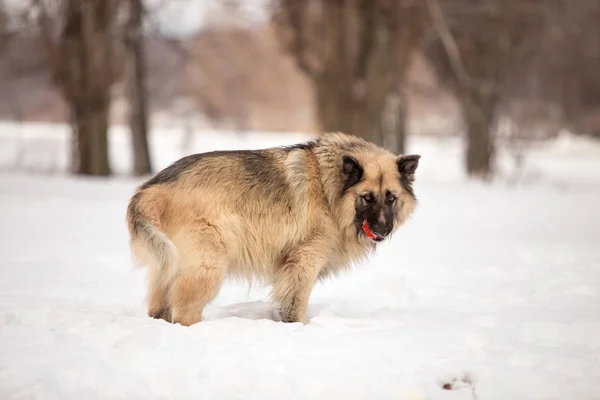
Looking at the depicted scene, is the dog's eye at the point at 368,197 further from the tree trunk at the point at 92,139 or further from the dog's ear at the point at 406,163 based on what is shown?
the tree trunk at the point at 92,139

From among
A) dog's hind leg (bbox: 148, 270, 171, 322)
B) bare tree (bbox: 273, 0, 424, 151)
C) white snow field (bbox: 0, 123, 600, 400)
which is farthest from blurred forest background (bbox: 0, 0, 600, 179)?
dog's hind leg (bbox: 148, 270, 171, 322)

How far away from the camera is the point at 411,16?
658 inches

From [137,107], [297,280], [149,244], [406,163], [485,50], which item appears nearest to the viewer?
[149,244]

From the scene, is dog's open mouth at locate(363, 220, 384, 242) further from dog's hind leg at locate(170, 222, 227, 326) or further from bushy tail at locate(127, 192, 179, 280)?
bushy tail at locate(127, 192, 179, 280)

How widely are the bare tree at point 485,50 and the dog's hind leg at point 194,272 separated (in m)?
15.0

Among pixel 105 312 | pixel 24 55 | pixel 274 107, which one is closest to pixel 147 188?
pixel 105 312

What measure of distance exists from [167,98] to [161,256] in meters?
37.9

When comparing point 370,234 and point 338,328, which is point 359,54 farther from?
point 338,328

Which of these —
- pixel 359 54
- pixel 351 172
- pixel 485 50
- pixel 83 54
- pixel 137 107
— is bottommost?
pixel 351 172

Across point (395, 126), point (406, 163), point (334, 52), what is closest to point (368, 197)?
point (406, 163)

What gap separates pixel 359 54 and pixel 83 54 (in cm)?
739

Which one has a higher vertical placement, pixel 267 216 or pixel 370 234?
pixel 267 216

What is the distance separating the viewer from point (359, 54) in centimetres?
1647

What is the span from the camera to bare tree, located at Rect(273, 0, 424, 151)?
52.7ft
